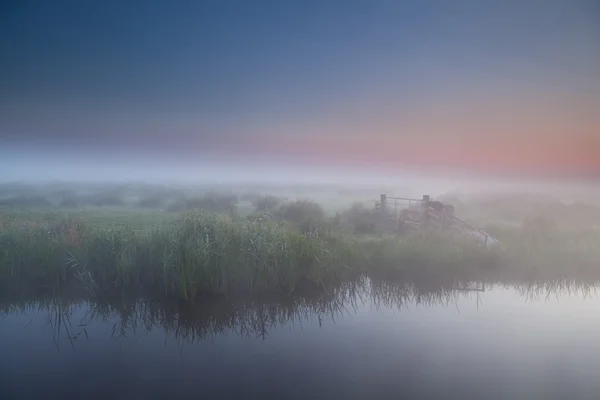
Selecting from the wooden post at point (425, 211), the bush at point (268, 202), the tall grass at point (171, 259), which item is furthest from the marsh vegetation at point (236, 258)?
the bush at point (268, 202)

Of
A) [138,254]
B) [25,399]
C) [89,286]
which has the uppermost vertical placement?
[138,254]

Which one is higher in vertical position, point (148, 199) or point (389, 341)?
point (148, 199)

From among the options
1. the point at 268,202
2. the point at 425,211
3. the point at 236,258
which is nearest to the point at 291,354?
the point at 236,258

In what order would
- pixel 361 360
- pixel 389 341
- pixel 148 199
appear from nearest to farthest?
pixel 361 360, pixel 389 341, pixel 148 199

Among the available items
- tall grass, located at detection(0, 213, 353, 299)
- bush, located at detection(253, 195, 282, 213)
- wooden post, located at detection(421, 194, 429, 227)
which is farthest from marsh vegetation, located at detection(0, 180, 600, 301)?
bush, located at detection(253, 195, 282, 213)

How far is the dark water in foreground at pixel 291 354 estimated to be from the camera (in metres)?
4.86

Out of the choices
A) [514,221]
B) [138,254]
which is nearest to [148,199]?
[138,254]

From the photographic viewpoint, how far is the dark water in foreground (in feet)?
15.9

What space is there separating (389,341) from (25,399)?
17.1ft

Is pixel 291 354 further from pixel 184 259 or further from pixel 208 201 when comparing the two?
pixel 208 201

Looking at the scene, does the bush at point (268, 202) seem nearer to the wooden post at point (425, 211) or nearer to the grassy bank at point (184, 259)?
the wooden post at point (425, 211)

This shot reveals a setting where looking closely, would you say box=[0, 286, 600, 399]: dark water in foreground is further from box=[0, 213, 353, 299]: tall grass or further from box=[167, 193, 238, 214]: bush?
box=[167, 193, 238, 214]: bush

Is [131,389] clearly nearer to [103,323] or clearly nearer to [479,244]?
[103,323]

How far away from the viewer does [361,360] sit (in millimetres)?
5543
